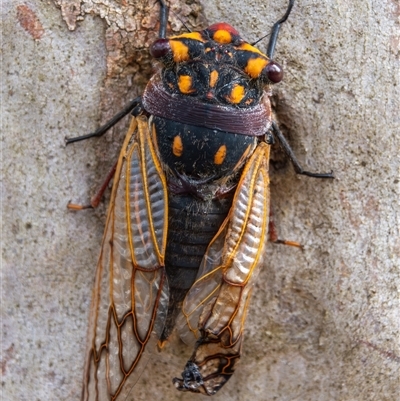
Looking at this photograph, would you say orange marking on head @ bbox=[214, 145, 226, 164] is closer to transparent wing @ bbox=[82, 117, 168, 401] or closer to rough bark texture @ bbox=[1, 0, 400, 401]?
transparent wing @ bbox=[82, 117, 168, 401]

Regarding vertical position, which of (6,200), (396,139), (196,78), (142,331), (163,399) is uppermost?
(196,78)

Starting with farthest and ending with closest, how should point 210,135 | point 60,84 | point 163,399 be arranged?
point 163,399, point 60,84, point 210,135

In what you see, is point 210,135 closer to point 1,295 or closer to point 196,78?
point 196,78

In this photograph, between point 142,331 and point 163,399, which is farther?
point 163,399

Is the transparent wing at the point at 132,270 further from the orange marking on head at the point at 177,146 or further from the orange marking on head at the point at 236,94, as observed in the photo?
the orange marking on head at the point at 236,94

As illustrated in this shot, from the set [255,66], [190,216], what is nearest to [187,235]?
[190,216]

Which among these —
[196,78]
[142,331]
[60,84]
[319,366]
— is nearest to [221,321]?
[142,331]

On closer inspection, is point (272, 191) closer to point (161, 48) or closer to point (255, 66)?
point (255, 66)
